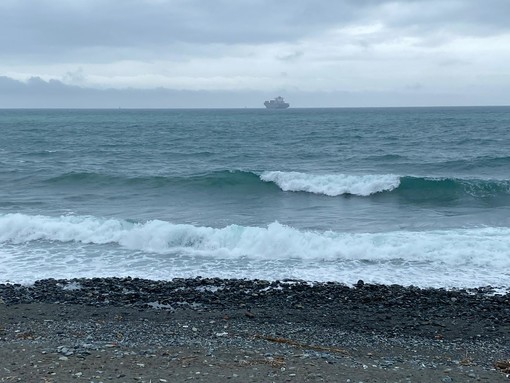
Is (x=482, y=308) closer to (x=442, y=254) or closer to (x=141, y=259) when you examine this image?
(x=442, y=254)

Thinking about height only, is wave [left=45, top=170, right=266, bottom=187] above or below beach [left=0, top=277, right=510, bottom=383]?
below

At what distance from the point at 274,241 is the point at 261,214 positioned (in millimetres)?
6232

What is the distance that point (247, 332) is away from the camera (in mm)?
10367

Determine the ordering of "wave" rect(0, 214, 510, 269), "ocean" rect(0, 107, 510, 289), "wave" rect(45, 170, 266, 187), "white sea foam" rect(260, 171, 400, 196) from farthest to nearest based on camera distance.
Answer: "wave" rect(45, 170, 266, 187) < "white sea foam" rect(260, 171, 400, 196) < "wave" rect(0, 214, 510, 269) < "ocean" rect(0, 107, 510, 289)

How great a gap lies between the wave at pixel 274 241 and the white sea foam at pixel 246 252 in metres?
0.03

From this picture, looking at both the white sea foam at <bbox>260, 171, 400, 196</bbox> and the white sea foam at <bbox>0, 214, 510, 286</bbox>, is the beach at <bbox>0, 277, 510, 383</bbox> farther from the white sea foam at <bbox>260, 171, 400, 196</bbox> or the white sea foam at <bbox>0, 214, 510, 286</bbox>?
the white sea foam at <bbox>260, 171, 400, 196</bbox>

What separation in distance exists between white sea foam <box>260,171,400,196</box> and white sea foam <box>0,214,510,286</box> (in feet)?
31.1

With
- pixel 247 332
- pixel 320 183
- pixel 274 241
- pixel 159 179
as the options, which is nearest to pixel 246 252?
pixel 274 241

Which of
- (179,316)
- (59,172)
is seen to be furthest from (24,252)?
(59,172)

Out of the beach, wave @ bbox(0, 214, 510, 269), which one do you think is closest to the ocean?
wave @ bbox(0, 214, 510, 269)

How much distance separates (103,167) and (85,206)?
489 inches

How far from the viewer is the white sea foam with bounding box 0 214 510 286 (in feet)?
48.3

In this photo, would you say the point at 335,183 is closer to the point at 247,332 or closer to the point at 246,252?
the point at 246,252

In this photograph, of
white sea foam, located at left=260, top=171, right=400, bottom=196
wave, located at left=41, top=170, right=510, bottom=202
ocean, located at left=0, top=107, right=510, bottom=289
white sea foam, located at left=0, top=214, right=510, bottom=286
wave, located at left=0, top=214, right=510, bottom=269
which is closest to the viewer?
white sea foam, located at left=0, top=214, right=510, bottom=286
